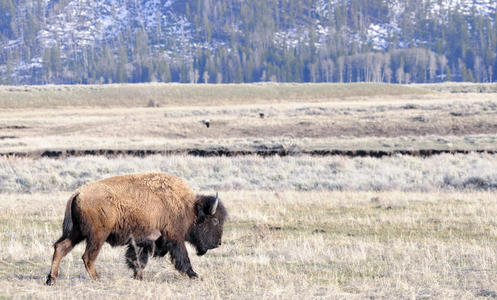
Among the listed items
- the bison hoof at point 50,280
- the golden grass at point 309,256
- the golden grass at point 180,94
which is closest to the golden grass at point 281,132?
the golden grass at point 309,256

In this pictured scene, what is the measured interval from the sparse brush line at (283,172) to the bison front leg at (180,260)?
1248 centimetres

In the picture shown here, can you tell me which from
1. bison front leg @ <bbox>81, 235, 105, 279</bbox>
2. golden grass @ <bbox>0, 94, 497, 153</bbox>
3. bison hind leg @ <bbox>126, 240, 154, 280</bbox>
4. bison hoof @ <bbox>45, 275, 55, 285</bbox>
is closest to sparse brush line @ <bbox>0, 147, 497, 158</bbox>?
golden grass @ <bbox>0, 94, 497, 153</bbox>

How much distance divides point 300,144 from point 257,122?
586 inches

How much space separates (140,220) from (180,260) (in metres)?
0.69

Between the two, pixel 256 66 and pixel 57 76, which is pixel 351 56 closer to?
pixel 256 66

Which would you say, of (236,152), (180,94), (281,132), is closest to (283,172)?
(236,152)

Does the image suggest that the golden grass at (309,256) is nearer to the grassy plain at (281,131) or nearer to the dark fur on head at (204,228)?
the dark fur on head at (204,228)

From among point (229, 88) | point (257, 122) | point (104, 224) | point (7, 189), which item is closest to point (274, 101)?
point (229, 88)

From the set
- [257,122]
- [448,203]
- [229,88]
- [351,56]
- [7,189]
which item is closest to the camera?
[448,203]

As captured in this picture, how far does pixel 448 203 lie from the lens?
57.9 ft

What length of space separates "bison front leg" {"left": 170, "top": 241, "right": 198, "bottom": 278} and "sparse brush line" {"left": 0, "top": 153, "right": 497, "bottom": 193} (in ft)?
41.0

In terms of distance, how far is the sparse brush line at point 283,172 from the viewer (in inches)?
878

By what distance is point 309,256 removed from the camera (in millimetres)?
10930

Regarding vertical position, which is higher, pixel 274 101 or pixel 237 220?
pixel 237 220
